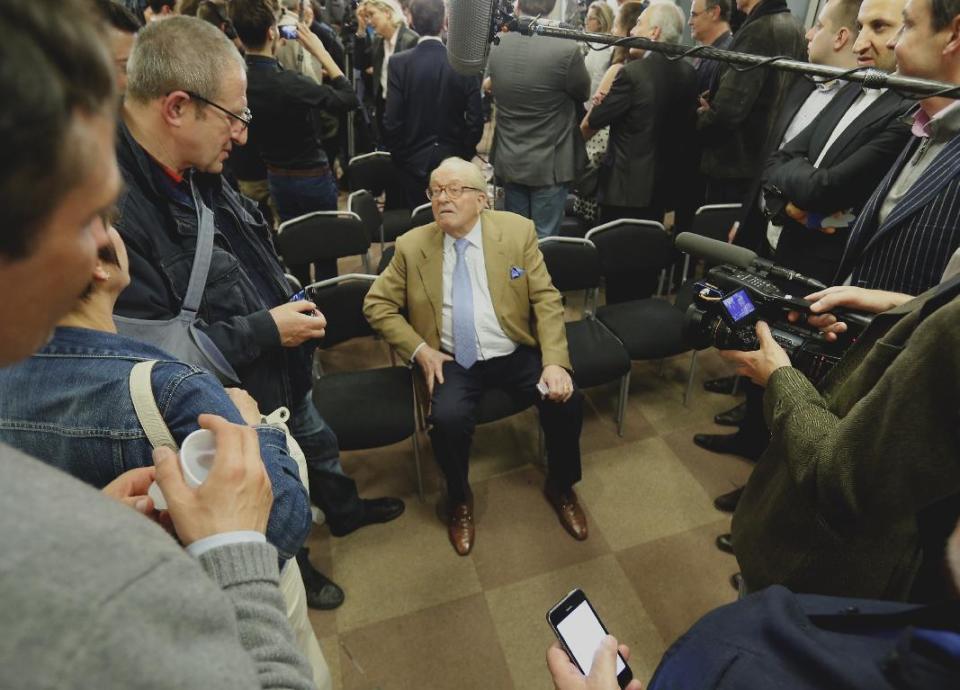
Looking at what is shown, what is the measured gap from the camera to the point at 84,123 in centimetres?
40

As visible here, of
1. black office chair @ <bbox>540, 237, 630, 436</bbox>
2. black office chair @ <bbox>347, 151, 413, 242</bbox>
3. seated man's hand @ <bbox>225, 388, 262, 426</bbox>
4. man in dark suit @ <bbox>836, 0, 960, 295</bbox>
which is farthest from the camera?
black office chair @ <bbox>347, 151, 413, 242</bbox>

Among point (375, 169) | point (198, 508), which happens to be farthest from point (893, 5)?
point (375, 169)

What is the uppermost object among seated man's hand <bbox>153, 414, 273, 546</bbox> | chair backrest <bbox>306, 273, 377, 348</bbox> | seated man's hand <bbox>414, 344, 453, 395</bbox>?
seated man's hand <bbox>153, 414, 273, 546</bbox>

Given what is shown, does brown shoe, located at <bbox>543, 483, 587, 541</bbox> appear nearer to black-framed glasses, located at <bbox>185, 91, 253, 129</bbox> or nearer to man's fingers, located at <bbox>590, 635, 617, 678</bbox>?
man's fingers, located at <bbox>590, 635, 617, 678</bbox>

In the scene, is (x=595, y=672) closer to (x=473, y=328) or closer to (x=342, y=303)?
(x=473, y=328)

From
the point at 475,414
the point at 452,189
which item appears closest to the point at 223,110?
the point at 452,189

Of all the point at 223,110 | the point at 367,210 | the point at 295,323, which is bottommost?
the point at 367,210

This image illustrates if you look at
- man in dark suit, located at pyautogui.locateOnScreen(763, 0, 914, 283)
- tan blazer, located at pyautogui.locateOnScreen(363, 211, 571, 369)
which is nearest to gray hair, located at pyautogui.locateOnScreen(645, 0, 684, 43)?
man in dark suit, located at pyautogui.locateOnScreen(763, 0, 914, 283)

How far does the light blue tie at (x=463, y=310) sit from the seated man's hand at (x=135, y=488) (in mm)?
1484

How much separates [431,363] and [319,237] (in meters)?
1.26

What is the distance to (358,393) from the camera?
→ 219 centimetres

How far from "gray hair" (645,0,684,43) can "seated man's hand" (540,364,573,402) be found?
222cm

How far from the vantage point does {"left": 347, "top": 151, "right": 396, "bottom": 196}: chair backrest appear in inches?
158

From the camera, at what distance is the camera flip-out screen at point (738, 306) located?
124 cm
